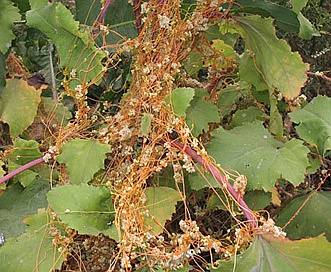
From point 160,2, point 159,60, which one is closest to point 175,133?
point 159,60

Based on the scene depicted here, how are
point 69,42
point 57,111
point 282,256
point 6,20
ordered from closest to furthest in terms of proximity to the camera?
point 282,256, point 69,42, point 6,20, point 57,111

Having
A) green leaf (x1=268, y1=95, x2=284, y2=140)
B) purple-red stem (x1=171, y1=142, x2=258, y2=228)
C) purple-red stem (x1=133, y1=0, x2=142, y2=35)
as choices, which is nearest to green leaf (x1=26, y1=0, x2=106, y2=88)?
purple-red stem (x1=133, y1=0, x2=142, y2=35)

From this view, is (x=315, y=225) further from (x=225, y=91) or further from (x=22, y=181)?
(x=22, y=181)

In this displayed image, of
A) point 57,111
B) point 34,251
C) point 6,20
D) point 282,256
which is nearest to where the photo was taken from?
point 282,256

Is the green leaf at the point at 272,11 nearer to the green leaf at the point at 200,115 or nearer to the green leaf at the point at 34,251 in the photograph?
the green leaf at the point at 200,115

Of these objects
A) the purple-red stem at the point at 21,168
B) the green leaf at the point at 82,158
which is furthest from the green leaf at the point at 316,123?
the purple-red stem at the point at 21,168

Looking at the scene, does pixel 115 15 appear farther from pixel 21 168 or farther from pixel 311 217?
pixel 311 217

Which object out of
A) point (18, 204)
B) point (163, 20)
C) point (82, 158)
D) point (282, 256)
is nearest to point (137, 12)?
point (163, 20)
